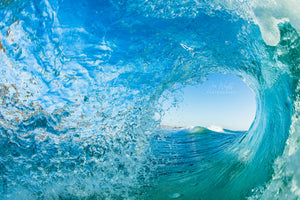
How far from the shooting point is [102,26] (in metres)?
2.72

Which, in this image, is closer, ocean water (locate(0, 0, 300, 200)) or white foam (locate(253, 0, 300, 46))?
white foam (locate(253, 0, 300, 46))

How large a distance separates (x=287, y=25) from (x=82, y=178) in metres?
3.44

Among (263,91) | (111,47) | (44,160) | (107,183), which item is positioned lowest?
(107,183)

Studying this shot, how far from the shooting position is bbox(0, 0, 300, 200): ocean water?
241 cm

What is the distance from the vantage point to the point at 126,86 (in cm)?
332

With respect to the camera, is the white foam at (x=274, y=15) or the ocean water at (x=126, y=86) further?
the ocean water at (x=126, y=86)

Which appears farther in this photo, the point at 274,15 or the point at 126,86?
the point at 126,86

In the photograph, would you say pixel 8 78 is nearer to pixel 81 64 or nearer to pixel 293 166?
pixel 81 64

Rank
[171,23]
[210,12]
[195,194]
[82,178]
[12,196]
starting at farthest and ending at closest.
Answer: [12,196] → [82,178] → [195,194] → [171,23] → [210,12]

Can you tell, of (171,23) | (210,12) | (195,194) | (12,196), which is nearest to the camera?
(210,12)

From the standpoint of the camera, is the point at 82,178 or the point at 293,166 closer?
the point at 293,166

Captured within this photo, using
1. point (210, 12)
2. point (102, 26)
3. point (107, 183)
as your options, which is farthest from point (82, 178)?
point (210, 12)

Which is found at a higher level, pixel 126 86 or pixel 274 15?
pixel 274 15

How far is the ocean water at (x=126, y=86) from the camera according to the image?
2.41m
